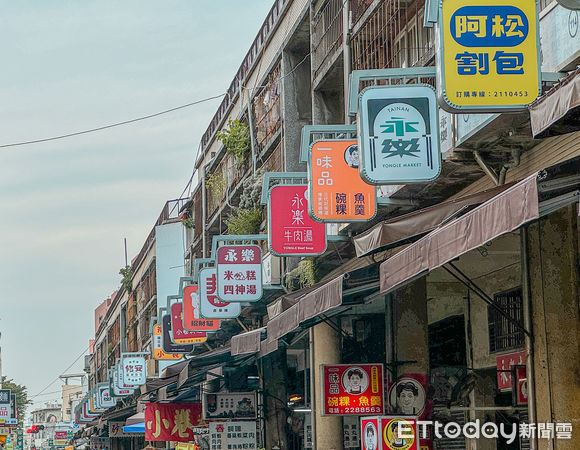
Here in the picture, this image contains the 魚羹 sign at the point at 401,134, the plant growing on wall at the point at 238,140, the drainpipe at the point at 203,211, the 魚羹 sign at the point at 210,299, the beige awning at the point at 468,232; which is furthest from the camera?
the drainpipe at the point at 203,211

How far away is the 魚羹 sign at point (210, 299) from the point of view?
22.3 m

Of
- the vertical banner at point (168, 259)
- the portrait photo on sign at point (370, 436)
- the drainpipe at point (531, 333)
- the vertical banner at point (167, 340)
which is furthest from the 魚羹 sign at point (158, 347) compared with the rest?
the drainpipe at point (531, 333)

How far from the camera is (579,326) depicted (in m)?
10.1

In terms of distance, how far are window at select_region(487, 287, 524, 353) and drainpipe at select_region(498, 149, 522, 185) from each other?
13.3 feet

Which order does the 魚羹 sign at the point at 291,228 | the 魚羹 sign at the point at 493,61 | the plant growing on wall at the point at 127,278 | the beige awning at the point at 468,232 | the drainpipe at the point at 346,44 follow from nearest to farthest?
the beige awning at the point at 468,232 → the 魚羹 sign at the point at 493,61 → the 魚羹 sign at the point at 291,228 → the drainpipe at the point at 346,44 → the plant growing on wall at the point at 127,278

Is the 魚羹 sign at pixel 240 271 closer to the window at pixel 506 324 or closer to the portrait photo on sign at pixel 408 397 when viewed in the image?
the window at pixel 506 324

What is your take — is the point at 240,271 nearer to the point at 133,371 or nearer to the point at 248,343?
the point at 248,343

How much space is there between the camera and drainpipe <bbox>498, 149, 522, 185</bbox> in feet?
34.6

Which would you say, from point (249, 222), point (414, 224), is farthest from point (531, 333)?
point (249, 222)

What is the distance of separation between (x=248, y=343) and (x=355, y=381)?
63.1 inches

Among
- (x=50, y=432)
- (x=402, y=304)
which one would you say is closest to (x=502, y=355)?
(x=402, y=304)

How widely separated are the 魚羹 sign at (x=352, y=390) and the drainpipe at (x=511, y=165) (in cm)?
478

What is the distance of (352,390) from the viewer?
48.8ft

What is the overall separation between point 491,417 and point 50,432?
133 metres
